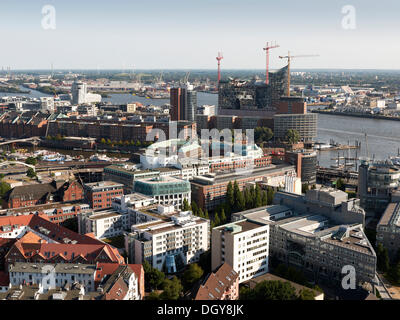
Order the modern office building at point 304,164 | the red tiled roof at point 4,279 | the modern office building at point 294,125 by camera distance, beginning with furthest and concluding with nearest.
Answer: the modern office building at point 294,125
the modern office building at point 304,164
the red tiled roof at point 4,279

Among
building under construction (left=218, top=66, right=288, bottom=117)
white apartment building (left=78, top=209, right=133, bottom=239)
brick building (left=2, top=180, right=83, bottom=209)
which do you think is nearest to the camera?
white apartment building (left=78, top=209, right=133, bottom=239)

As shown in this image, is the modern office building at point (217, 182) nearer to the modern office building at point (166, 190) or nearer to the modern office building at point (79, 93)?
the modern office building at point (166, 190)

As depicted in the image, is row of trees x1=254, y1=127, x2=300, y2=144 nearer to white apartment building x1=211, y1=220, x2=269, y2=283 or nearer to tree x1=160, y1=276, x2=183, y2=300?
white apartment building x1=211, y1=220, x2=269, y2=283

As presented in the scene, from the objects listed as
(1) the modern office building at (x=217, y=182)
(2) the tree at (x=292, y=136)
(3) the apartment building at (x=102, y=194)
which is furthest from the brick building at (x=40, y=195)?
(2) the tree at (x=292, y=136)

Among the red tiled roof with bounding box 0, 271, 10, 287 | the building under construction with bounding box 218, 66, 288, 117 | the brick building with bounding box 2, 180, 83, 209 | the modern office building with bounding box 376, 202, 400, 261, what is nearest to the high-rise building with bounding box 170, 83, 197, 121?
the building under construction with bounding box 218, 66, 288, 117

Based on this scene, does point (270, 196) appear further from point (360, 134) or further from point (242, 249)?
point (360, 134)
